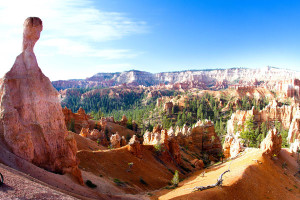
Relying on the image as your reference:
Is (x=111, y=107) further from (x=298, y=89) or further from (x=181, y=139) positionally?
(x=298, y=89)

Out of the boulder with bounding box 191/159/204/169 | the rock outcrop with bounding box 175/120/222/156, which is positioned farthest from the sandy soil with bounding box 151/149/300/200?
the rock outcrop with bounding box 175/120/222/156

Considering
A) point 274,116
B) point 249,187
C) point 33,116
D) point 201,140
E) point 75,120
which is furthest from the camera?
point 274,116

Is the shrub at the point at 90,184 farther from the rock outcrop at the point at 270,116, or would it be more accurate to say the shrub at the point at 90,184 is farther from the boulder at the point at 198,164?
the rock outcrop at the point at 270,116

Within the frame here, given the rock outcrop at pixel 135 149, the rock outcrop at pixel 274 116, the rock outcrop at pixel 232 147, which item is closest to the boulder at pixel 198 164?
the rock outcrop at pixel 232 147

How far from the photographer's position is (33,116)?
40.6 ft

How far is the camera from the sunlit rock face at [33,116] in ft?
36.4

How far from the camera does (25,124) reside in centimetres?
1182

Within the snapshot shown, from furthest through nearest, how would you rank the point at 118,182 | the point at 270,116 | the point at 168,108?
the point at 168,108, the point at 270,116, the point at 118,182

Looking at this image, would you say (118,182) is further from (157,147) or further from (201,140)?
(201,140)

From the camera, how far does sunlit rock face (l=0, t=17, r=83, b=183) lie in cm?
1111

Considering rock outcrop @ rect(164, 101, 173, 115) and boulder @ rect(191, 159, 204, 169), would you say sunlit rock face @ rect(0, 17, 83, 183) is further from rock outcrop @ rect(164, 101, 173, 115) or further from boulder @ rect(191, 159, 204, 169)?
rock outcrop @ rect(164, 101, 173, 115)

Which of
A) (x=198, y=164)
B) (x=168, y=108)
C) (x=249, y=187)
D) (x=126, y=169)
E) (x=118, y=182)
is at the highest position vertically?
(x=249, y=187)

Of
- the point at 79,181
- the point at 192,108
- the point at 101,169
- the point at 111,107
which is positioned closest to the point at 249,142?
the point at 101,169

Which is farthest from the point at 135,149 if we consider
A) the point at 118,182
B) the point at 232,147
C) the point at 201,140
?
the point at 201,140
